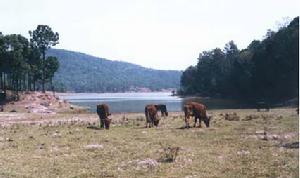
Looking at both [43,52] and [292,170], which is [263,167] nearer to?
[292,170]

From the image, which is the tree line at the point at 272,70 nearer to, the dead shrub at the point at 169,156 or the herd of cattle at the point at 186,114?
the herd of cattle at the point at 186,114

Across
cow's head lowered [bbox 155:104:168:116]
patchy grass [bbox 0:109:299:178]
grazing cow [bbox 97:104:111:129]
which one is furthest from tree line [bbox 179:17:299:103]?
patchy grass [bbox 0:109:299:178]

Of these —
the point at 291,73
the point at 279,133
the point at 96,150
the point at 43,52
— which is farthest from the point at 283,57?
the point at 96,150

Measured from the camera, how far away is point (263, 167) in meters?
20.2

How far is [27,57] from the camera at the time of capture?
123812 millimetres

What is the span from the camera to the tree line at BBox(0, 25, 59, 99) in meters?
108

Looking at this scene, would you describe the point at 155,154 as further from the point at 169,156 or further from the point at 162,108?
the point at 162,108

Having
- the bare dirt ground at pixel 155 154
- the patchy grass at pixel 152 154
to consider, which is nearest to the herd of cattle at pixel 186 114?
the patchy grass at pixel 152 154

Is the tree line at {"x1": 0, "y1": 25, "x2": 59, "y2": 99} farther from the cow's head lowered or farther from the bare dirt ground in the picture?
the bare dirt ground

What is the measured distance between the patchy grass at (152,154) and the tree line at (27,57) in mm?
74310

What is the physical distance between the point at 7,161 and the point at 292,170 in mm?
Result: 14001

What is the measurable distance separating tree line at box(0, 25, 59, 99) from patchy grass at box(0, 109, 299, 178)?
244 ft

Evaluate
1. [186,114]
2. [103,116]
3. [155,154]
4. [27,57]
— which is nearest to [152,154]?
[155,154]

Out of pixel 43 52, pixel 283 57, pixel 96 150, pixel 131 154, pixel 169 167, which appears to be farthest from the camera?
pixel 43 52
